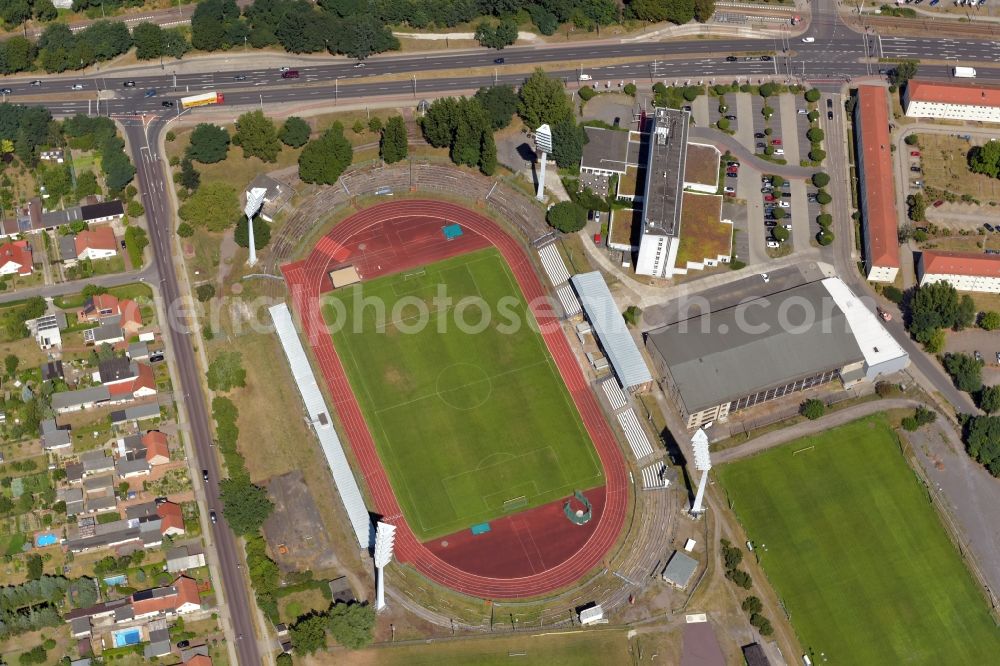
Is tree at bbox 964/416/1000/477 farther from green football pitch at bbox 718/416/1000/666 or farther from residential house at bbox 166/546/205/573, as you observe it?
residential house at bbox 166/546/205/573

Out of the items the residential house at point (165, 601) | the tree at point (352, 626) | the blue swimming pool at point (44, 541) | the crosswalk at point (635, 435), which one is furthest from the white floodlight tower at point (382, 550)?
the blue swimming pool at point (44, 541)

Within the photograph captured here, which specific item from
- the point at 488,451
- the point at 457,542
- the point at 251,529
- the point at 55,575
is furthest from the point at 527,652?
the point at 55,575

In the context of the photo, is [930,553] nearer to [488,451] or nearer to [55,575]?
[488,451]

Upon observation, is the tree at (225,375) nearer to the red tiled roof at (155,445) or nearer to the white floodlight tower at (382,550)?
the red tiled roof at (155,445)

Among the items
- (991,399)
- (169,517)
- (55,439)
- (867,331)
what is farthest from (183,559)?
(991,399)

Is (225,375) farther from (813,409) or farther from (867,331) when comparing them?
(867,331)

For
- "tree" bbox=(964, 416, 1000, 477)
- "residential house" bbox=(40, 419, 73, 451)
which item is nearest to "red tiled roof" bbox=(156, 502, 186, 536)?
"residential house" bbox=(40, 419, 73, 451)
